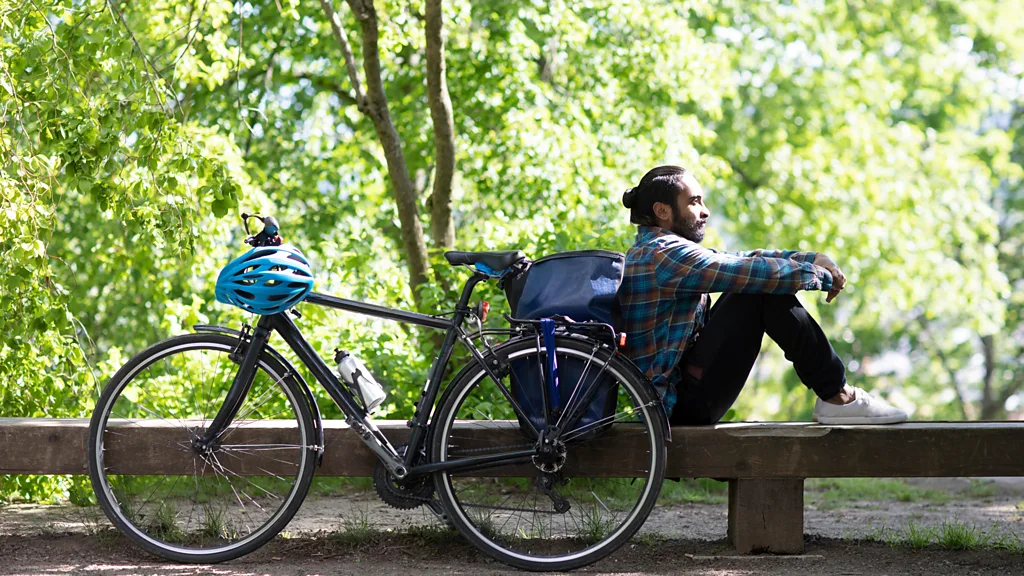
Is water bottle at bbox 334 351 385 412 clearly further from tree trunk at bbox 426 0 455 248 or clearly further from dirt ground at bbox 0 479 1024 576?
tree trunk at bbox 426 0 455 248

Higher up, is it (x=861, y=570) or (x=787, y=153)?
(x=787, y=153)

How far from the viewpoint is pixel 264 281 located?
11.5ft

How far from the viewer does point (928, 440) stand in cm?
373

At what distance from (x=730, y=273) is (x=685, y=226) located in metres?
0.37

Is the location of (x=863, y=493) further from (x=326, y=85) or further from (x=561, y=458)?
(x=326, y=85)

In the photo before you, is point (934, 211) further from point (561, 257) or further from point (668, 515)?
point (561, 257)

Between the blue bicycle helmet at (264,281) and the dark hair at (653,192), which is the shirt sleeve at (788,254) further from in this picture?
the blue bicycle helmet at (264,281)

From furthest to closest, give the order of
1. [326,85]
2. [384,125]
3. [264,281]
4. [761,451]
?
[326,85] → [384,125] → [761,451] → [264,281]

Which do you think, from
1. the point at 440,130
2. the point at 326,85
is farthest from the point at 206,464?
the point at 326,85

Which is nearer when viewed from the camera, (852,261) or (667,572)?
(667,572)

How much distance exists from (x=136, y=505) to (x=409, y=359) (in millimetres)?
2268

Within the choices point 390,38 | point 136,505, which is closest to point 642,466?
point 136,505

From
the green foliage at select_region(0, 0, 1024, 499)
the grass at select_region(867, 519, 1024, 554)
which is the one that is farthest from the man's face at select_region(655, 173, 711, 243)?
the green foliage at select_region(0, 0, 1024, 499)

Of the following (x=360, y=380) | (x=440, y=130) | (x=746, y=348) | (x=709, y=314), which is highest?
(x=440, y=130)
